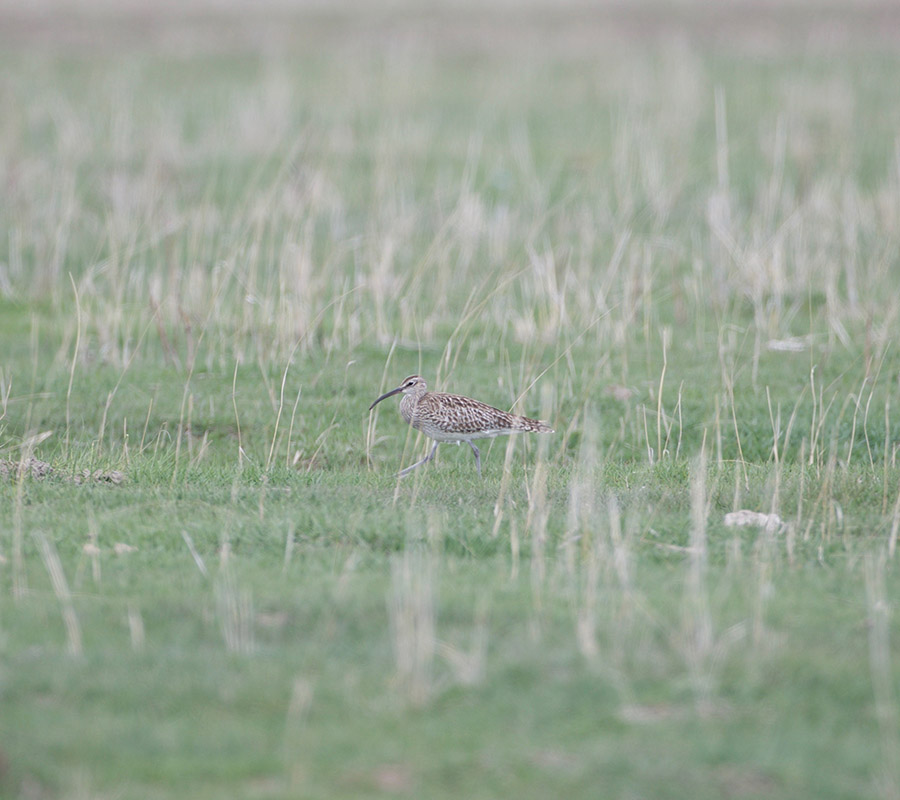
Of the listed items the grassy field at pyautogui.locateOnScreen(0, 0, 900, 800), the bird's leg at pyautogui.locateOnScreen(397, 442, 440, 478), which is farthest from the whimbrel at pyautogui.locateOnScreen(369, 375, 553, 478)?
the grassy field at pyautogui.locateOnScreen(0, 0, 900, 800)

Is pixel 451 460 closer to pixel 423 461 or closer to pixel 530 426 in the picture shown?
pixel 423 461

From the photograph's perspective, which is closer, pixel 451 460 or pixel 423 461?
pixel 423 461

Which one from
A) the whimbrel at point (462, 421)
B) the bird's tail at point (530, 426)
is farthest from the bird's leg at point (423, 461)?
the bird's tail at point (530, 426)

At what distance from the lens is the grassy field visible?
4934 millimetres

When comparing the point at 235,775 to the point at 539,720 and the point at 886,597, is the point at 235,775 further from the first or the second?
the point at 886,597

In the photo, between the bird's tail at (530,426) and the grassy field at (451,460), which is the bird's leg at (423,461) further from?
the bird's tail at (530,426)

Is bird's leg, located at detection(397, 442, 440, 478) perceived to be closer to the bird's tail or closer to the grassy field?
the grassy field

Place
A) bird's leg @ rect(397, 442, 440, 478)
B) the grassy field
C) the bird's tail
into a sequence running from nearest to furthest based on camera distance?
1. the grassy field
2. bird's leg @ rect(397, 442, 440, 478)
3. the bird's tail

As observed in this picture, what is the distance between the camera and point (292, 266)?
1305 centimetres

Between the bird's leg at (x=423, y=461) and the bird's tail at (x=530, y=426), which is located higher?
the bird's tail at (x=530, y=426)

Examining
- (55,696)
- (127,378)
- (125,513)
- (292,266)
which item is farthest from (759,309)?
(55,696)

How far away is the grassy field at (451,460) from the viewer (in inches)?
194

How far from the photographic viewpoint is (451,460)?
380 inches

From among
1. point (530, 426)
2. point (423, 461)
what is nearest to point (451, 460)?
point (423, 461)
